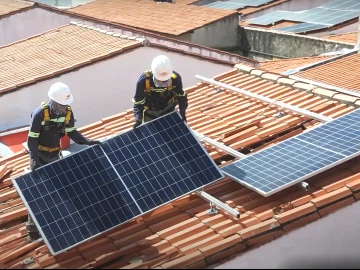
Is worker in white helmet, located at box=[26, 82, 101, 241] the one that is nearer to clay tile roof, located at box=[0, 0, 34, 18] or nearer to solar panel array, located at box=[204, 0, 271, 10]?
clay tile roof, located at box=[0, 0, 34, 18]

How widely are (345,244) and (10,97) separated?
445 inches

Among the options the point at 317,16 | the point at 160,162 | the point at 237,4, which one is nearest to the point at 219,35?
the point at 317,16

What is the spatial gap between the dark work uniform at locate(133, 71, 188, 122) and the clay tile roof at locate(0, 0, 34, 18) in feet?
55.3

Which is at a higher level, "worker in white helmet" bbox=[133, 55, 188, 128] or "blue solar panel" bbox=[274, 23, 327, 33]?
"worker in white helmet" bbox=[133, 55, 188, 128]

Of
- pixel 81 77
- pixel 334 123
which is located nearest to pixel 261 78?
pixel 334 123

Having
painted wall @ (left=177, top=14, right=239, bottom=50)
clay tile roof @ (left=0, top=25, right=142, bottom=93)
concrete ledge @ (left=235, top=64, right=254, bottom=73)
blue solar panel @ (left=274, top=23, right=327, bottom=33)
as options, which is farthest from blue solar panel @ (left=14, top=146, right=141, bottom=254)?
blue solar panel @ (left=274, top=23, right=327, bottom=33)

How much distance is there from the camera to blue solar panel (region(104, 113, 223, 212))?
9352 millimetres

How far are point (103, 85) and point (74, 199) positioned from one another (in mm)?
9886

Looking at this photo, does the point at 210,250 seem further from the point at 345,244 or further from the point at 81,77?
the point at 81,77

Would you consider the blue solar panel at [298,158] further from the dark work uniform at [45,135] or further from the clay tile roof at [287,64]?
the clay tile roof at [287,64]

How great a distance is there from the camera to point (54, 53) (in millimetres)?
20203

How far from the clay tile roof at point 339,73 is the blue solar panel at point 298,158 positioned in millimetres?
4197

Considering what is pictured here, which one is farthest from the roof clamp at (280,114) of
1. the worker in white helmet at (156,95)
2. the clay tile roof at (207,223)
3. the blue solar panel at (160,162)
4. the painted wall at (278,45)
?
the painted wall at (278,45)

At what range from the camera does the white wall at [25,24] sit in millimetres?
25781
